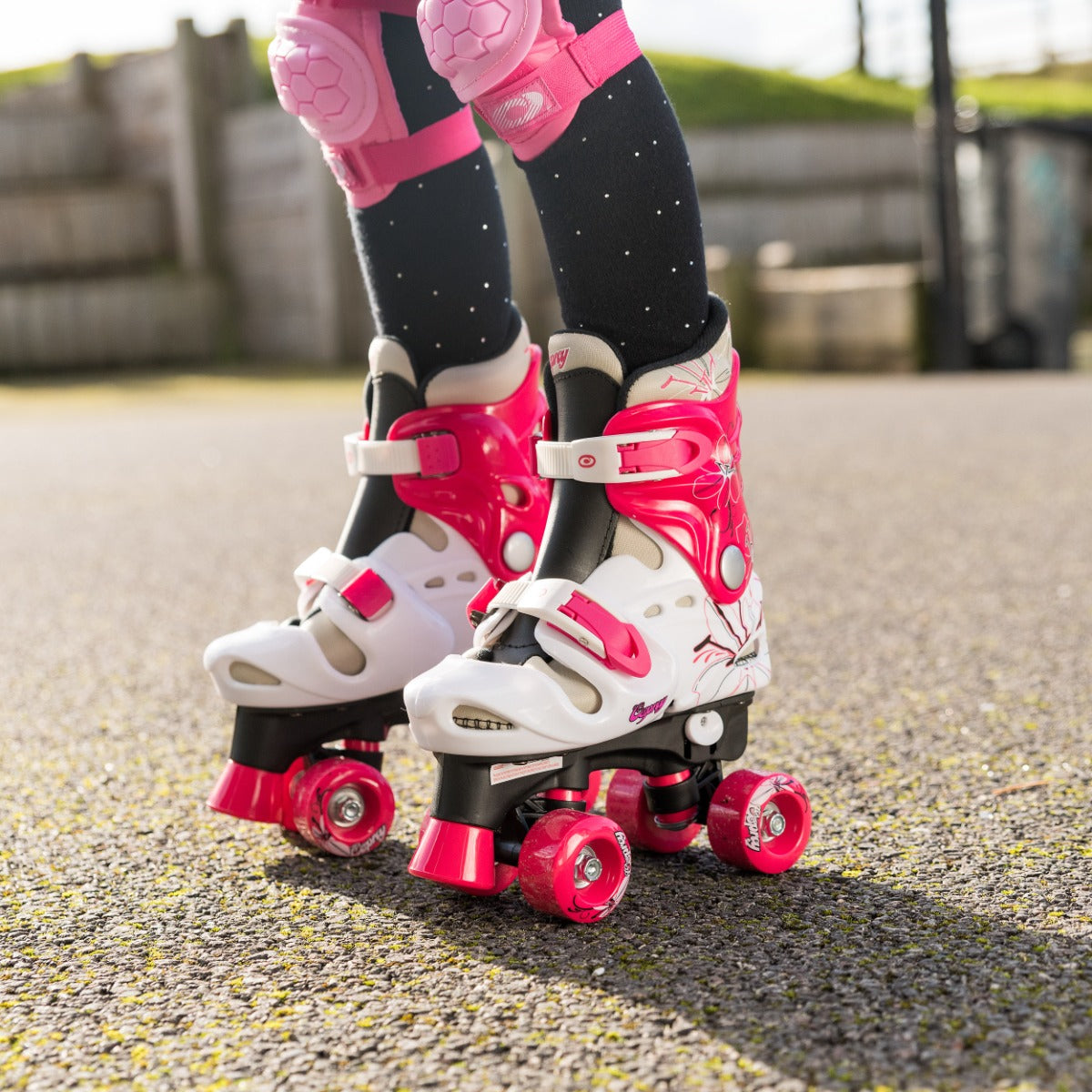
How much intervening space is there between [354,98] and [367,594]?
379 millimetres

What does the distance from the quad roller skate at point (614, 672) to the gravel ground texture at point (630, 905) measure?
0.04 m

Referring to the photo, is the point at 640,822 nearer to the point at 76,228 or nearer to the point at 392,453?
the point at 392,453

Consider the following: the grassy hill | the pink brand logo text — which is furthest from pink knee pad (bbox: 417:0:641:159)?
the grassy hill

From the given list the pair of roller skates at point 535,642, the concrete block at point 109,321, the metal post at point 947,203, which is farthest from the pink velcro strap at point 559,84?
the concrete block at point 109,321

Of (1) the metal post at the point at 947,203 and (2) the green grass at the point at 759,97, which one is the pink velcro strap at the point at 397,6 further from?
(2) the green grass at the point at 759,97

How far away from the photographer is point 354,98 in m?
1.08

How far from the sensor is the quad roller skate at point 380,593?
102 centimetres

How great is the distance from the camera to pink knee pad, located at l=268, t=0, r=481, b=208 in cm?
107

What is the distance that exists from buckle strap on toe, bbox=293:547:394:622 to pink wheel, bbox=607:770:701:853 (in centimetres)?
22

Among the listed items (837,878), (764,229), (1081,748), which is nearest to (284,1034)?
(837,878)

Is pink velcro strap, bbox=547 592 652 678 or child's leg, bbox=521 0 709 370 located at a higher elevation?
child's leg, bbox=521 0 709 370

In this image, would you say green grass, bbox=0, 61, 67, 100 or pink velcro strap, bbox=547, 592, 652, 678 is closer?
pink velcro strap, bbox=547, 592, 652, 678

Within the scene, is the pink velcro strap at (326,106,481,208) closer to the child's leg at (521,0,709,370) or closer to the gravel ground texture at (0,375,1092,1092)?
the child's leg at (521,0,709,370)

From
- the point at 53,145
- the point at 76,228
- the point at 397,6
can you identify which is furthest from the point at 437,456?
the point at 53,145
